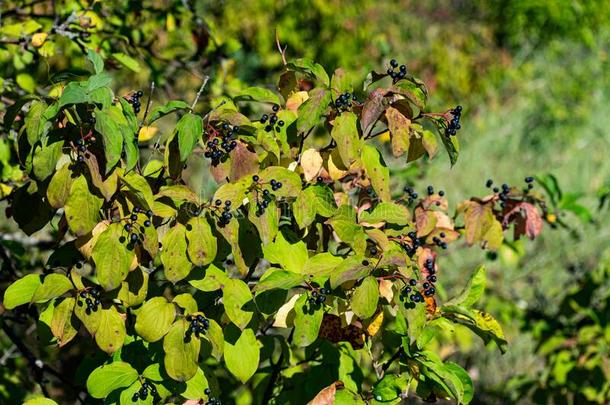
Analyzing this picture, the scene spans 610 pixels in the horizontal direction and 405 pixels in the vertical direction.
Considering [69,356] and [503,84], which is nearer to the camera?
[69,356]

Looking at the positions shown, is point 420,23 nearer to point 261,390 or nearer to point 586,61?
point 586,61

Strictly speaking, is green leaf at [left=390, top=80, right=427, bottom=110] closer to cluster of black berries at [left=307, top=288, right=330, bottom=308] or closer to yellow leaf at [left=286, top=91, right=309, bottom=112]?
yellow leaf at [left=286, top=91, right=309, bottom=112]

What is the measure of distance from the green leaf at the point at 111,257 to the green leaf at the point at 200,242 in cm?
12

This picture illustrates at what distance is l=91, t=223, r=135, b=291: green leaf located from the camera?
4.76ft

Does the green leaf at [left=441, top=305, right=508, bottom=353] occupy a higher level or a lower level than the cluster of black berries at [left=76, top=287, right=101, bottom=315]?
higher

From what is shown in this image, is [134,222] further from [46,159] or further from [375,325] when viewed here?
[375,325]

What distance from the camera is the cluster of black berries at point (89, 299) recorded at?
1536mm

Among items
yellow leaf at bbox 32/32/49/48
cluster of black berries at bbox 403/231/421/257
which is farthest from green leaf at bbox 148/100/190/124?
yellow leaf at bbox 32/32/49/48

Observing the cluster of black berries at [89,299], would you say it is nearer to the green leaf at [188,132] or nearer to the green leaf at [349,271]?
the green leaf at [188,132]

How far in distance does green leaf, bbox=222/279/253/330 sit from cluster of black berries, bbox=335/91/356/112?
0.42 meters

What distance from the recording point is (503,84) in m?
9.09

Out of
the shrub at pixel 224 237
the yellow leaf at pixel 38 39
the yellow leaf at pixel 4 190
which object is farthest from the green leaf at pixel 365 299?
the yellow leaf at pixel 38 39

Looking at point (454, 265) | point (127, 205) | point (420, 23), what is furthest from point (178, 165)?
point (420, 23)

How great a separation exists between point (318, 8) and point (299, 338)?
21.0 feet
